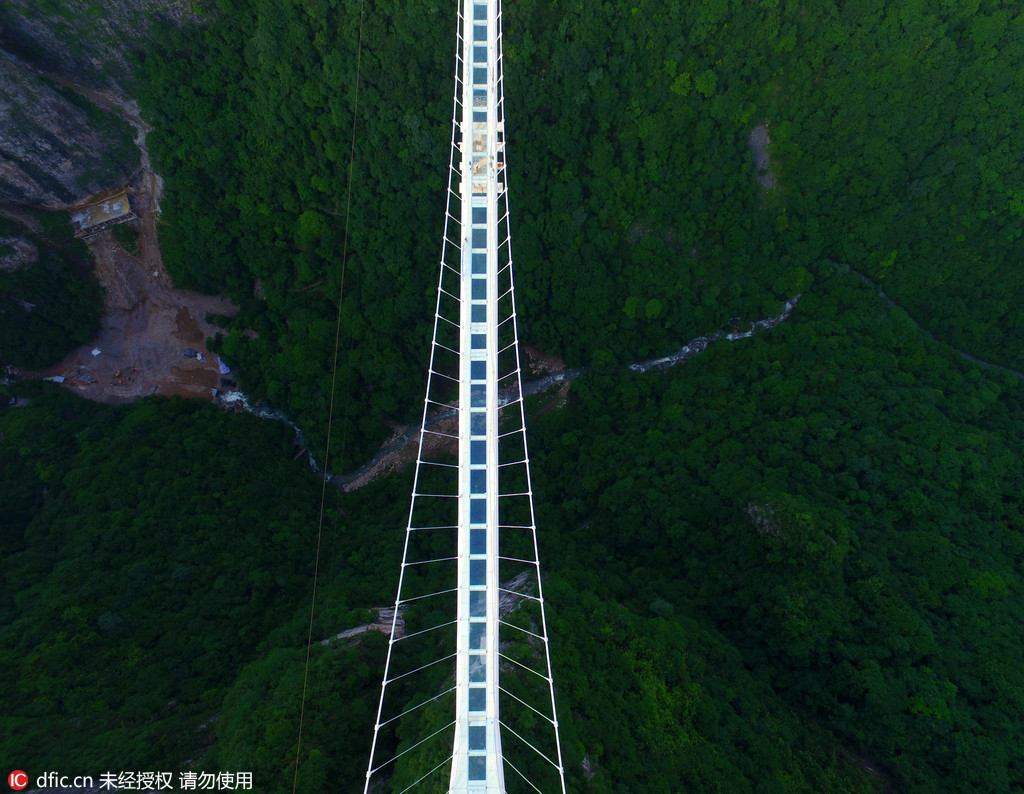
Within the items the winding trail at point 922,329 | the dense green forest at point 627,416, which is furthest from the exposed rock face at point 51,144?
the winding trail at point 922,329

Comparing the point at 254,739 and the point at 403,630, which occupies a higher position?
the point at 403,630

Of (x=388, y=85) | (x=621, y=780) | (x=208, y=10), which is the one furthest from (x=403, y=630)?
(x=208, y=10)

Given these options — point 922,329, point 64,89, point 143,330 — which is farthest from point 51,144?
point 922,329

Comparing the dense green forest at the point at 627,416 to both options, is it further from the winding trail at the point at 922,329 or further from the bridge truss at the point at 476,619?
the bridge truss at the point at 476,619

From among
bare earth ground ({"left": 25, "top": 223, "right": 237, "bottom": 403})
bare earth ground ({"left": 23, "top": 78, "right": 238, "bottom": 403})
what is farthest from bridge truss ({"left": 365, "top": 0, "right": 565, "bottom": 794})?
bare earth ground ({"left": 25, "top": 223, "right": 237, "bottom": 403})

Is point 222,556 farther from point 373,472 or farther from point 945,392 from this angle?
point 945,392
